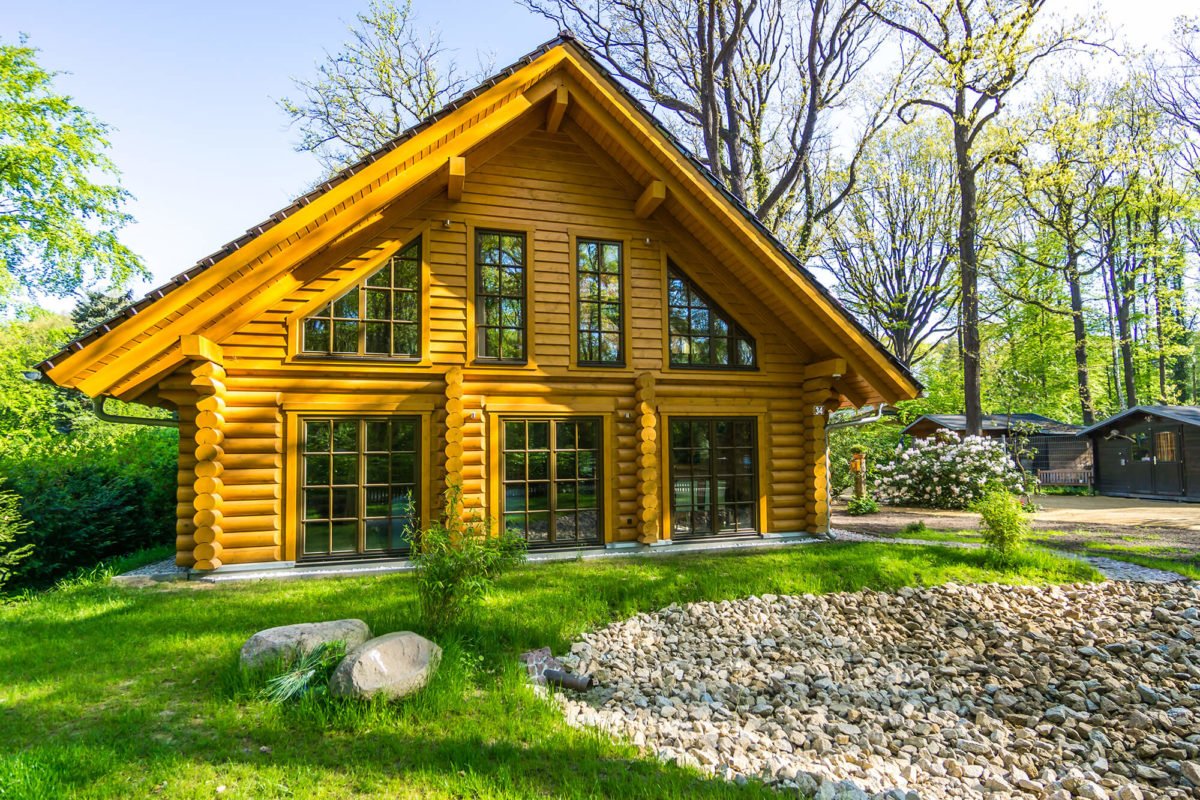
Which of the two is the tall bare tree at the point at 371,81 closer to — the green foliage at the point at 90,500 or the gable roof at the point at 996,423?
the green foliage at the point at 90,500

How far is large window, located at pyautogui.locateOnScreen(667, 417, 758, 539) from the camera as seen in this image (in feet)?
29.3

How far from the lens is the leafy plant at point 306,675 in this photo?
3746mm

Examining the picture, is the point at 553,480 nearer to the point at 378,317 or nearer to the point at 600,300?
the point at 600,300

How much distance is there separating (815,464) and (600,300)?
4.28 metres

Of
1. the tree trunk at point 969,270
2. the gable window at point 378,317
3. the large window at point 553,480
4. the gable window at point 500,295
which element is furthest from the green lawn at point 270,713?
the tree trunk at point 969,270

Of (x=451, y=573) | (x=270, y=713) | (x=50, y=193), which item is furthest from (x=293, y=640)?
(x=50, y=193)

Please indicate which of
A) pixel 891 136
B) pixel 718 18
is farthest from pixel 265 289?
pixel 891 136

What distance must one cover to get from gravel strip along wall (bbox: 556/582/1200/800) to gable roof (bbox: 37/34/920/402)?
11.9 ft

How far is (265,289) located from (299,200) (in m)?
1.17

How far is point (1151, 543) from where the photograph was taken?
9781 mm

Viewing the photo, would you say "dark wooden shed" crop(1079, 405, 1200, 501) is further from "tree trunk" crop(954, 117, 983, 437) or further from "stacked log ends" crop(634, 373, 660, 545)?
"stacked log ends" crop(634, 373, 660, 545)

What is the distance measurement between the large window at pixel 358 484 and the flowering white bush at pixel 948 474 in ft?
44.2

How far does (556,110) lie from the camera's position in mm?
8078

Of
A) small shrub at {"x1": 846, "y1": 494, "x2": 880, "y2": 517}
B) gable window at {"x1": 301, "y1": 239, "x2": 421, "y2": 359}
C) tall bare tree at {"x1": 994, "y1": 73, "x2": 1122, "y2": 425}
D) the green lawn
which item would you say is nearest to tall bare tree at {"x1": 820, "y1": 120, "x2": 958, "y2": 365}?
tall bare tree at {"x1": 994, "y1": 73, "x2": 1122, "y2": 425}
